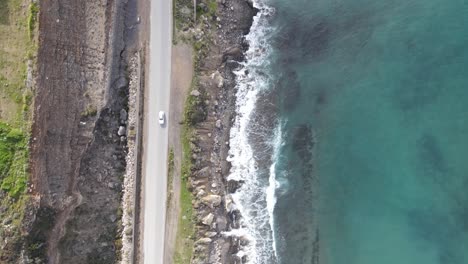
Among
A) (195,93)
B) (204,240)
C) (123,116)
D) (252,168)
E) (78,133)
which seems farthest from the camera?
(252,168)

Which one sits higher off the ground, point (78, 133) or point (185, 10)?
point (185, 10)

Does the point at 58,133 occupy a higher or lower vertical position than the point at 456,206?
higher

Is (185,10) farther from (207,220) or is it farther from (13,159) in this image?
(13,159)

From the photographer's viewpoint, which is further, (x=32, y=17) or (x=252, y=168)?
(x=252, y=168)

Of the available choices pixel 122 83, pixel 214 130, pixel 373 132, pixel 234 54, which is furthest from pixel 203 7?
pixel 373 132

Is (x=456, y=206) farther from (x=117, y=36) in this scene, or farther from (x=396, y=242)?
(x=117, y=36)

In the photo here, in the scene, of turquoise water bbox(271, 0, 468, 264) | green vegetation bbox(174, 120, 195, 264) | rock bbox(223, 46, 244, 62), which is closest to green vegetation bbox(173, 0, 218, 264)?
green vegetation bbox(174, 120, 195, 264)

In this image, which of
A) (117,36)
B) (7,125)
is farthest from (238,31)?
(7,125)

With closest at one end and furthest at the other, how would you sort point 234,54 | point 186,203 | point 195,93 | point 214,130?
point 186,203
point 195,93
point 214,130
point 234,54

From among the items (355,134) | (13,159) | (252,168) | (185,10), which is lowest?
(13,159)
